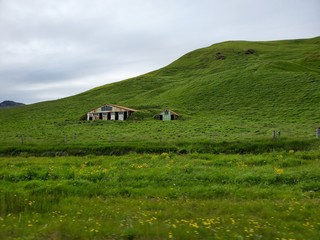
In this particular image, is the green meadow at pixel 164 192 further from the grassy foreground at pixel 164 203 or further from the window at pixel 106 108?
the window at pixel 106 108

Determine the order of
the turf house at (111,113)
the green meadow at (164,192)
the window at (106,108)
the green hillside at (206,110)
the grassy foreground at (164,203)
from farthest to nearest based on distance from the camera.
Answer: the window at (106,108) → the turf house at (111,113) → the green hillside at (206,110) → the green meadow at (164,192) → the grassy foreground at (164,203)

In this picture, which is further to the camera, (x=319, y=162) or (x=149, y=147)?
(x=149, y=147)

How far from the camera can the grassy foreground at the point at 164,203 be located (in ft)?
31.0

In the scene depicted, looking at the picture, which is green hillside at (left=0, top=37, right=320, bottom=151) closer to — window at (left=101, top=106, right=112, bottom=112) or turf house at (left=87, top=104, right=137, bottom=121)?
turf house at (left=87, top=104, right=137, bottom=121)

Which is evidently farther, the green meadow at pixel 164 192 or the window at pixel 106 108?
the window at pixel 106 108

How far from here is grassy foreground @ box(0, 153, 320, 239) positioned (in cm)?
945

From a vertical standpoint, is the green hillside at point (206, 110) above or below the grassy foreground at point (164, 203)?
above

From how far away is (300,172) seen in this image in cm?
1819

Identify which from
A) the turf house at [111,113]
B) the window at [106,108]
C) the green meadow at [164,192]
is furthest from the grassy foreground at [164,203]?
the window at [106,108]

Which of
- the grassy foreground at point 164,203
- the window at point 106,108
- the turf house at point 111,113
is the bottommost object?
the grassy foreground at point 164,203

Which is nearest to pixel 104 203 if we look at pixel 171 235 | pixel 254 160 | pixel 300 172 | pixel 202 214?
pixel 202 214

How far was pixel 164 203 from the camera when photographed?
13.1m

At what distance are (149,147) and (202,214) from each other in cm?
2031

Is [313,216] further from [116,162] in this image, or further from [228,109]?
[228,109]
